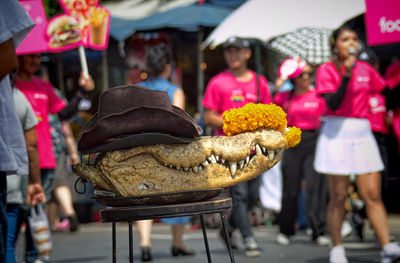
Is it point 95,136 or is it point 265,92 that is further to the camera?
point 265,92

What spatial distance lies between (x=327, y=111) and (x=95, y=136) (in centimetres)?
380

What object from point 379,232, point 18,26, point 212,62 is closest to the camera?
point 18,26

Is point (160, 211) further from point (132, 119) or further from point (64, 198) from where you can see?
point (64, 198)

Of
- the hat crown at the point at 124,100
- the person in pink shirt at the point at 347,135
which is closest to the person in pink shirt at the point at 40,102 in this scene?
the person in pink shirt at the point at 347,135

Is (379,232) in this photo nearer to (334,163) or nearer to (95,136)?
(334,163)

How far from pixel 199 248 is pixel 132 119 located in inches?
213

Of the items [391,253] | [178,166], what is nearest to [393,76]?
[391,253]

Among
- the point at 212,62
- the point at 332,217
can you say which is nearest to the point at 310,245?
the point at 332,217

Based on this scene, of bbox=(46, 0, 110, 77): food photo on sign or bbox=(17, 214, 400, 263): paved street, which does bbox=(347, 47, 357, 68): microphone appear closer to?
bbox=(17, 214, 400, 263): paved street

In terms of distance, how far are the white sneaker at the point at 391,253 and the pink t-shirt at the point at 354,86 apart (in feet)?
4.02

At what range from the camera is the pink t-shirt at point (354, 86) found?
261 inches

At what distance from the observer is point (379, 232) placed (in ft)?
20.7

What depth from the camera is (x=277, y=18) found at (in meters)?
8.47

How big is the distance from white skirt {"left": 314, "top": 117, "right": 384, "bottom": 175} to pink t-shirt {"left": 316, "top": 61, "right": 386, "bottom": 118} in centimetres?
8
